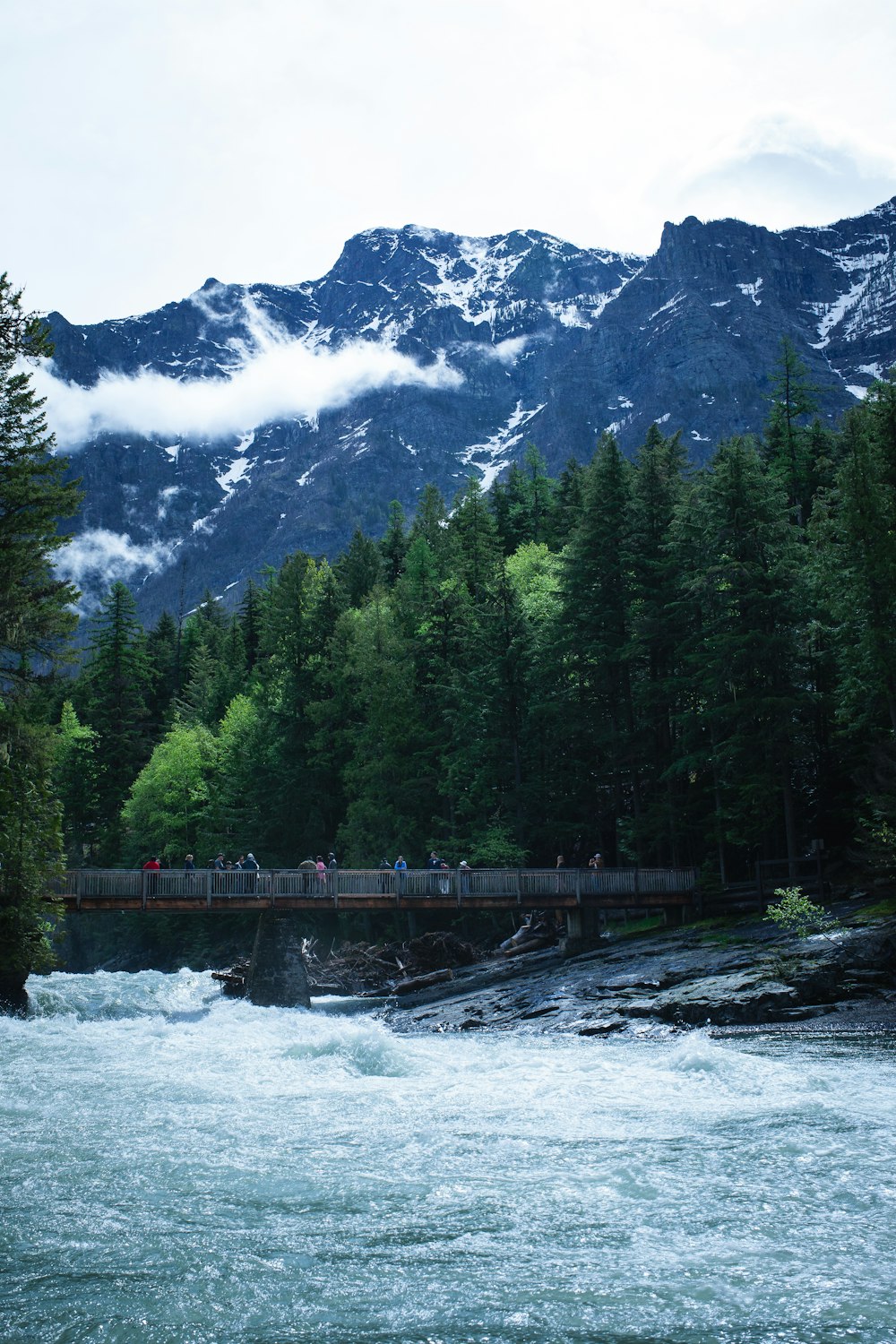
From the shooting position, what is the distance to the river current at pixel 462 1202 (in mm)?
7414

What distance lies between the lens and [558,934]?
4025cm

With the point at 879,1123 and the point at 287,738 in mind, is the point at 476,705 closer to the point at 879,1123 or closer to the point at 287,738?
the point at 287,738

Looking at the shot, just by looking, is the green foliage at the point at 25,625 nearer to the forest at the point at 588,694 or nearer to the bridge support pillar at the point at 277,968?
the forest at the point at 588,694

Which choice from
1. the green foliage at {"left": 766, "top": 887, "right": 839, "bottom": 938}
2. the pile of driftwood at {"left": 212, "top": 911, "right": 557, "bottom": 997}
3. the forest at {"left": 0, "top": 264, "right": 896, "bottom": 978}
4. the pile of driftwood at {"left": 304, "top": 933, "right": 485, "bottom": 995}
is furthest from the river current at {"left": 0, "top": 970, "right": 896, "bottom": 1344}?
the pile of driftwood at {"left": 304, "top": 933, "right": 485, "bottom": 995}

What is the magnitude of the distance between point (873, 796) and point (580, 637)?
17450 millimetres

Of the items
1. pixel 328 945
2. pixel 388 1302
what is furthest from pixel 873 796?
pixel 328 945

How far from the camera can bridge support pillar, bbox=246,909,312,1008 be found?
1256 inches

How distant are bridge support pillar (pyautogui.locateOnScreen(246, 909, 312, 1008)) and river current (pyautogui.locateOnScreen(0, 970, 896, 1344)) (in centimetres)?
1376

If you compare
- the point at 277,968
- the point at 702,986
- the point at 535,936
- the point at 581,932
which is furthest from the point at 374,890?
the point at 702,986

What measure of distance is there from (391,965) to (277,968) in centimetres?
1332

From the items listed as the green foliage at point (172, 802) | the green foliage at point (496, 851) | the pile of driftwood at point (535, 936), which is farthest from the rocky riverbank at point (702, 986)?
the green foliage at point (172, 802)

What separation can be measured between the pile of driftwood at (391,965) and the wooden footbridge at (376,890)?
17.6 ft

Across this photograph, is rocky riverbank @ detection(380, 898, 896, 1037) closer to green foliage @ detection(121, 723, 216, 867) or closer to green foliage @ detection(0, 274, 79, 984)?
green foliage @ detection(0, 274, 79, 984)

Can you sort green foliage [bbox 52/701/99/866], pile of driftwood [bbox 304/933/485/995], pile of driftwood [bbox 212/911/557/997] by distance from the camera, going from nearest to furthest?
pile of driftwood [bbox 212/911/557/997] < pile of driftwood [bbox 304/933/485/995] < green foliage [bbox 52/701/99/866]
